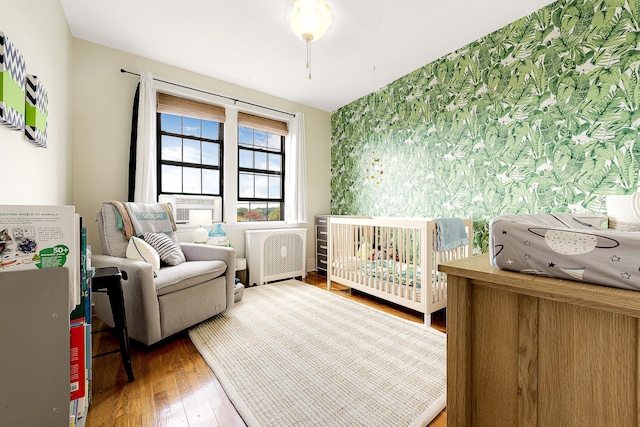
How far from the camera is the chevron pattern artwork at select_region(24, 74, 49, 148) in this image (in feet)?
4.36

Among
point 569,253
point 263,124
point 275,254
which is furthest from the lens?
point 263,124

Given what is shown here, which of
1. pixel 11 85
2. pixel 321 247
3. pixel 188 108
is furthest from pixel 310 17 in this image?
pixel 321 247

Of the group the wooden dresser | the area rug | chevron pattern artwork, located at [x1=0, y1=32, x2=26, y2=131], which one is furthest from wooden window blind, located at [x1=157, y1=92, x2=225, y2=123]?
the wooden dresser

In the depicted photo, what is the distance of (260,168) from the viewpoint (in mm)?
3822

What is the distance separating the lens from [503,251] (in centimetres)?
76

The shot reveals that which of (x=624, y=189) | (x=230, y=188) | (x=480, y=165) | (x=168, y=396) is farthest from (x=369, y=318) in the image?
(x=230, y=188)

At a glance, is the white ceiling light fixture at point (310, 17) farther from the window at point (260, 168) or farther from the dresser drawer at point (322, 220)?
the dresser drawer at point (322, 220)

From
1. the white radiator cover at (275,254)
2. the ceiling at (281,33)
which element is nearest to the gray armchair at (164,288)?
the white radiator cover at (275,254)

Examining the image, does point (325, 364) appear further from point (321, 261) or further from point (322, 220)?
point (322, 220)

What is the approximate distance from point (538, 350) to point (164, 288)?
1970 mm

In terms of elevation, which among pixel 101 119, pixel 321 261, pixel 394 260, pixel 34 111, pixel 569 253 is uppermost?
pixel 101 119

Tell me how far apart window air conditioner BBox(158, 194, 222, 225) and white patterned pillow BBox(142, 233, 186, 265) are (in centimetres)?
80

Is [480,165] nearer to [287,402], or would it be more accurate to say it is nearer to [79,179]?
[287,402]

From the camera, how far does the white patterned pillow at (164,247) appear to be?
86.5 inches
